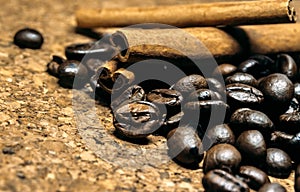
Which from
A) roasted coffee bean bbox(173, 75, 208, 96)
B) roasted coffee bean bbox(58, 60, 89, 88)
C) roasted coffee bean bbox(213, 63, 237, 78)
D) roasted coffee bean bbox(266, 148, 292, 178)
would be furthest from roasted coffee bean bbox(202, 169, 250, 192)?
roasted coffee bean bbox(58, 60, 89, 88)

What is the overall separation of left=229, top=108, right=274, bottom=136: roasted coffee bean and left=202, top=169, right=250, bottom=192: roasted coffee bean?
0.33 meters

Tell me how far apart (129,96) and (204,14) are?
80 cm

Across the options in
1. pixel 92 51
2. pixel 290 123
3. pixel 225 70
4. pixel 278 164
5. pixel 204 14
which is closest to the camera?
pixel 278 164

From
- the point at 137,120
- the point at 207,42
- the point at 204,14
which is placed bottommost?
the point at 137,120

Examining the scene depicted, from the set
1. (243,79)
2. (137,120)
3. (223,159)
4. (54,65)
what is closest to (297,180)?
(223,159)

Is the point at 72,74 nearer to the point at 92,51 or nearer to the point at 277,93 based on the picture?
the point at 92,51

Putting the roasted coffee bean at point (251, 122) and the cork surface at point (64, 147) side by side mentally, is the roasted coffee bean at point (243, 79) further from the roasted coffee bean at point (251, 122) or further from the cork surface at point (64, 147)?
the cork surface at point (64, 147)

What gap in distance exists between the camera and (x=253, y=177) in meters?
1.81

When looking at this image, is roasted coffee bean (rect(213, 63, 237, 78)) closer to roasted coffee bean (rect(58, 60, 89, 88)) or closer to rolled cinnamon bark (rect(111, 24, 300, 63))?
rolled cinnamon bark (rect(111, 24, 300, 63))

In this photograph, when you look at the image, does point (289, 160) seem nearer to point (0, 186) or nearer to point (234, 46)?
point (234, 46)

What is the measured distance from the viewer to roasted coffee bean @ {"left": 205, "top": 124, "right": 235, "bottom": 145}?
197 centimetres

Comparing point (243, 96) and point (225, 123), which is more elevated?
point (243, 96)

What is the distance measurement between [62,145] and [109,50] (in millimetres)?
773

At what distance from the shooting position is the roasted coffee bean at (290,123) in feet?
6.77
